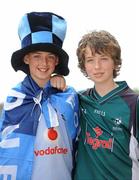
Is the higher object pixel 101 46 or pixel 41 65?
pixel 101 46

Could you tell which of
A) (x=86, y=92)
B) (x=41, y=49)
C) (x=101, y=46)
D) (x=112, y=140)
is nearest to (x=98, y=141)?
(x=112, y=140)

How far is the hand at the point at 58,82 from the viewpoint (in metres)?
2.46

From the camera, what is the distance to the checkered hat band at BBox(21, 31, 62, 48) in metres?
2.46

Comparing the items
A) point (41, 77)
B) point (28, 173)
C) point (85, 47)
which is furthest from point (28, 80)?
point (28, 173)

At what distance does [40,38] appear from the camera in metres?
2.46

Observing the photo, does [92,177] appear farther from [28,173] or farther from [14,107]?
[14,107]

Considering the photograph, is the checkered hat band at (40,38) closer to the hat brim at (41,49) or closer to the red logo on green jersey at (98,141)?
the hat brim at (41,49)

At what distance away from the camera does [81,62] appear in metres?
2.51

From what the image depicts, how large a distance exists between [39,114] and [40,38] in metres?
0.50

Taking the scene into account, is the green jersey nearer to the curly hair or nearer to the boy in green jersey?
the boy in green jersey

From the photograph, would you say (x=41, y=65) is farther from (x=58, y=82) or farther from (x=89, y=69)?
(x=89, y=69)

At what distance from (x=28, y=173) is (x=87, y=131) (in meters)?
0.45

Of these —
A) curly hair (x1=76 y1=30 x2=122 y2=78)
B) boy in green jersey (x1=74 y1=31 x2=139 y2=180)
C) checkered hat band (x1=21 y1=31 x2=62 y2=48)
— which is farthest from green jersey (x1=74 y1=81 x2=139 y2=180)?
checkered hat band (x1=21 y1=31 x2=62 y2=48)

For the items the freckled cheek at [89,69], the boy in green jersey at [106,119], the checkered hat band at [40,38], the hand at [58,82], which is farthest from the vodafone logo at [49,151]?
the checkered hat band at [40,38]
